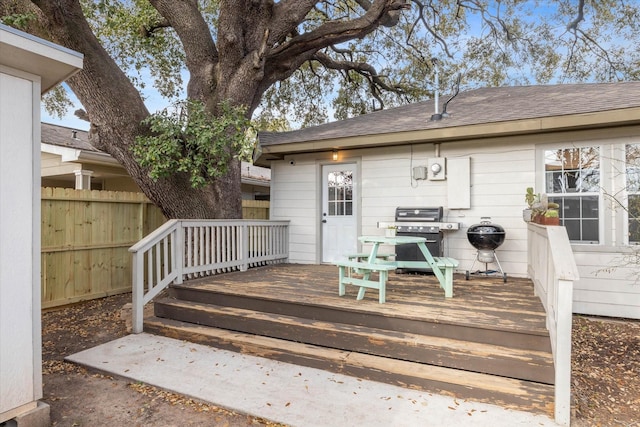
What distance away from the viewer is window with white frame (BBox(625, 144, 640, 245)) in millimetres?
4623

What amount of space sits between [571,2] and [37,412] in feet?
44.5

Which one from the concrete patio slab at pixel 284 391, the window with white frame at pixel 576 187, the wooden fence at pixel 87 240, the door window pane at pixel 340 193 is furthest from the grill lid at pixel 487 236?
the wooden fence at pixel 87 240

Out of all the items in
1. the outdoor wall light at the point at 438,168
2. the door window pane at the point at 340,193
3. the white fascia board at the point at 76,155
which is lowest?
the door window pane at the point at 340,193

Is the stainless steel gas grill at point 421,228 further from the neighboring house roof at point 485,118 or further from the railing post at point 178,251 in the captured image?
the railing post at point 178,251

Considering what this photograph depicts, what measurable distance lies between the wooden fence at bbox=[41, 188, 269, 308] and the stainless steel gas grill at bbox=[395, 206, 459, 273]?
4397 mm

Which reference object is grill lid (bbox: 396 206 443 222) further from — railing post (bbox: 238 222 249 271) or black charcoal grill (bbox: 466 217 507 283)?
railing post (bbox: 238 222 249 271)

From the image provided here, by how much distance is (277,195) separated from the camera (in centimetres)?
723

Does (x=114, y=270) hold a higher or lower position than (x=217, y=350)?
higher

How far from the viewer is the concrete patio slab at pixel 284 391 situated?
7.97 feet

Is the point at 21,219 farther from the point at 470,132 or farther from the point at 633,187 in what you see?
the point at 633,187

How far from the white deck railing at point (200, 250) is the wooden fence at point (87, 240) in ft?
2.58

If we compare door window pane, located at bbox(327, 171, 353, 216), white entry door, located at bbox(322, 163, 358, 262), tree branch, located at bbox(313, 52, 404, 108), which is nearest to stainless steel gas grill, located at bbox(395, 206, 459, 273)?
white entry door, located at bbox(322, 163, 358, 262)

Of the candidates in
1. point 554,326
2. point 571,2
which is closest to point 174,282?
point 554,326

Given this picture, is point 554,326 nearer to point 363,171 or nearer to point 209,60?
point 363,171
